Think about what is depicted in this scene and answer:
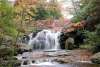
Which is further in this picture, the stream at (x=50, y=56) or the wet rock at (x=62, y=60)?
the wet rock at (x=62, y=60)

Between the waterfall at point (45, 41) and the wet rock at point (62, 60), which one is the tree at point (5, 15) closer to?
the wet rock at point (62, 60)

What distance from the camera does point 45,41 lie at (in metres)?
18.8

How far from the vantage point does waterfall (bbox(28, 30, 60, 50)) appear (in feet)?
60.4

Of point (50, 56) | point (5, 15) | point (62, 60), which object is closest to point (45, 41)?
point (50, 56)

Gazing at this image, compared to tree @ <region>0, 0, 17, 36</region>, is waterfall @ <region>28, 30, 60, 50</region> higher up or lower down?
lower down

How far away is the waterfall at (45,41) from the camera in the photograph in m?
18.4

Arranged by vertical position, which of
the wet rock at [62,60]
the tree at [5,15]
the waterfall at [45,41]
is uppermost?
the tree at [5,15]

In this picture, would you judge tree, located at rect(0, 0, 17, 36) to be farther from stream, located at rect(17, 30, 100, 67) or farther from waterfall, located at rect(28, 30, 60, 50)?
waterfall, located at rect(28, 30, 60, 50)

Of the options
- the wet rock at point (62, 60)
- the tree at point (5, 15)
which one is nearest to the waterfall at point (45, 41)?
the wet rock at point (62, 60)

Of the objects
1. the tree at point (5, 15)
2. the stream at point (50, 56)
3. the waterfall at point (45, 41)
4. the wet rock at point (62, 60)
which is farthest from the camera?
the waterfall at point (45, 41)

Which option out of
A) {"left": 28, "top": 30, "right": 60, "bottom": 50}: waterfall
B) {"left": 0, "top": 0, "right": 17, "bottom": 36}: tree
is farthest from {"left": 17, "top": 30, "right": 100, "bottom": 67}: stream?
{"left": 0, "top": 0, "right": 17, "bottom": 36}: tree

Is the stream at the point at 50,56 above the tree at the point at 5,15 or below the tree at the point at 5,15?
below

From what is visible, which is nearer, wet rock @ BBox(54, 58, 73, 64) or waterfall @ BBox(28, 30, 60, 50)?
wet rock @ BBox(54, 58, 73, 64)

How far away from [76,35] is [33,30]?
3.87 metres
